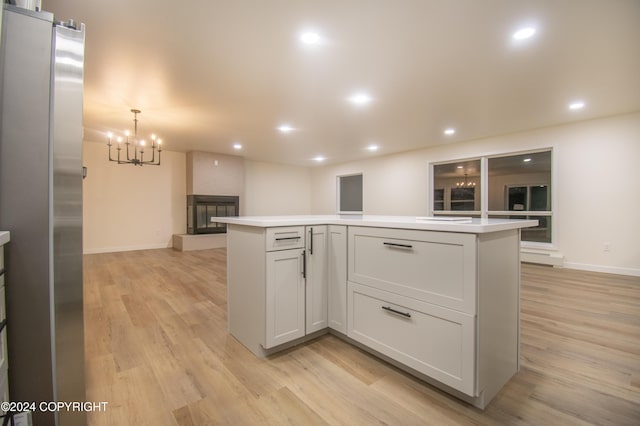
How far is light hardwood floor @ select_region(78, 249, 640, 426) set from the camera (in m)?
1.31

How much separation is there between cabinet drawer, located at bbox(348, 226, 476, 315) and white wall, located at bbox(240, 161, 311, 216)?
6820 millimetres

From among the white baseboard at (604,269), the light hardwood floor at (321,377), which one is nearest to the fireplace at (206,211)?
the light hardwood floor at (321,377)

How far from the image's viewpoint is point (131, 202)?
20.6 feet

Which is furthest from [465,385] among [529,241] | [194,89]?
[529,241]

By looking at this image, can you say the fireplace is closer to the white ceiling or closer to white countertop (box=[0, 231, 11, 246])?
the white ceiling

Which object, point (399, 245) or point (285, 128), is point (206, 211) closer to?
point (285, 128)

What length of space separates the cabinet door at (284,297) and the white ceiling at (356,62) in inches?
68.4

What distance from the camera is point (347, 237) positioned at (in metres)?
1.92

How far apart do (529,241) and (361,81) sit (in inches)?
176

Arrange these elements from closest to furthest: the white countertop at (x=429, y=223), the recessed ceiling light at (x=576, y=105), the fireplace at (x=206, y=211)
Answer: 1. the white countertop at (x=429, y=223)
2. the recessed ceiling light at (x=576, y=105)
3. the fireplace at (x=206, y=211)

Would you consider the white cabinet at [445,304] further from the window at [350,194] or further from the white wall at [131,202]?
the window at [350,194]

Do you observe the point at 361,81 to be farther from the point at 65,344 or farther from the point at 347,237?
the point at 65,344

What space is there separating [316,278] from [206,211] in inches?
219

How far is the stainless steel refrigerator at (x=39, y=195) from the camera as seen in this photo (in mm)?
877
